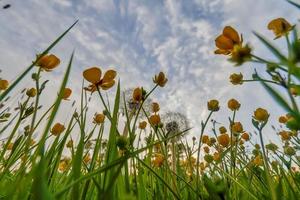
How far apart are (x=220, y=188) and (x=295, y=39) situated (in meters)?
0.47

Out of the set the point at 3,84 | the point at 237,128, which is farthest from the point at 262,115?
the point at 3,84

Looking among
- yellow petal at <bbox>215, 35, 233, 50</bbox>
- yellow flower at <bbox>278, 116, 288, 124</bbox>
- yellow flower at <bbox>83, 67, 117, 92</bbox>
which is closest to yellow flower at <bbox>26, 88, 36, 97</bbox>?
yellow flower at <bbox>83, 67, 117, 92</bbox>

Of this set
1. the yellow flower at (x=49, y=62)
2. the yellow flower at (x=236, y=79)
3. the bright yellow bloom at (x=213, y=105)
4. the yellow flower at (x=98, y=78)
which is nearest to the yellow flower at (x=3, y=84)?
the yellow flower at (x=49, y=62)

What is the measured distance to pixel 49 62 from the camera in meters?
1.62

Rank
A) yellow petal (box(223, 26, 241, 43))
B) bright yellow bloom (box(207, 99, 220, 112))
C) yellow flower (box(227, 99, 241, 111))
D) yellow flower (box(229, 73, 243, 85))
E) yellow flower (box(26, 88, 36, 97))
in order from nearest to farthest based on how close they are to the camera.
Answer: yellow petal (box(223, 26, 241, 43)), yellow flower (box(229, 73, 243, 85)), yellow flower (box(26, 88, 36, 97)), bright yellow bloom (box(207, 99, 220, 112)), yellow flower (box(227, 99, 241, 111))

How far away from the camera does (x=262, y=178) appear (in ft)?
5.83

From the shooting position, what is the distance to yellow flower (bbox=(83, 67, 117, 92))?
127 cm

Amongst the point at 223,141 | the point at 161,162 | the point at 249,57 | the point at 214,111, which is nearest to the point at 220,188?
the point at 249,57

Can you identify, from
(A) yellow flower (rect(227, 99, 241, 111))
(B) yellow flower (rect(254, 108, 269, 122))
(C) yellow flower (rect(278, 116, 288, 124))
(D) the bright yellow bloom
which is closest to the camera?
(B) yellow flower (rect(254, 108, 269, 122))

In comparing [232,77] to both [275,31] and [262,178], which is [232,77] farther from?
[262,178]

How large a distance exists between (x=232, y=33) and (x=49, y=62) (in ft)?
3.32

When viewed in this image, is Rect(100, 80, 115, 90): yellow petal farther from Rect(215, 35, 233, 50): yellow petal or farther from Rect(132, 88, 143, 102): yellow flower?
Rect(215, 35, 233, 50): yellow petal

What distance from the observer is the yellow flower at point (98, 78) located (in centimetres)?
127

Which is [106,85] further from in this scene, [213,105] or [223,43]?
[213,105]
